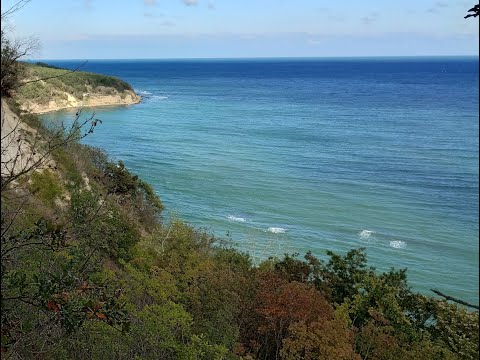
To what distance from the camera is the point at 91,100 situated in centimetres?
9156

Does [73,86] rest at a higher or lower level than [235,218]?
higher

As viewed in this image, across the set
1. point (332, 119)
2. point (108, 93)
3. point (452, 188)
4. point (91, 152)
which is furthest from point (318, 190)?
point (108, 93)

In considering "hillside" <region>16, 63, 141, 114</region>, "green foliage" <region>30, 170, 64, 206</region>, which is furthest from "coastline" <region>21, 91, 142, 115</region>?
"green foliage" <region>30, 170, 64, 206</region>

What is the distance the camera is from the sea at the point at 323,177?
1145 inches

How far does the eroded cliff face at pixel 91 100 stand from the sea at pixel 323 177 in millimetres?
3528

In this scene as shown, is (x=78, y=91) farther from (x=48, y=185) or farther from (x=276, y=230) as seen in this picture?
(x=48, y=185)

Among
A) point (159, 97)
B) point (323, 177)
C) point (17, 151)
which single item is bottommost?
point (323, 177)

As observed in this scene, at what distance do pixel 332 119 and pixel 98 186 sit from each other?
168 feet

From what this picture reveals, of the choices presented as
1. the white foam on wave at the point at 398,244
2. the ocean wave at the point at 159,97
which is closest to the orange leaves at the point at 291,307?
the white foam on wave at the point at 398,244

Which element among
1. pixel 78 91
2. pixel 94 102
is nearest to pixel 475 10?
pixel 78 91

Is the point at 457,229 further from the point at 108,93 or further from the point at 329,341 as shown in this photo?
the point at 108,93

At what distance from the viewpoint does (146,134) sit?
204 feet

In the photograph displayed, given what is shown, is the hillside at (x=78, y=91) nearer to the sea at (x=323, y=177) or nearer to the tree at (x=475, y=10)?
the sea at (x=323, y=177)

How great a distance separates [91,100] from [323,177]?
6218 centimetres
